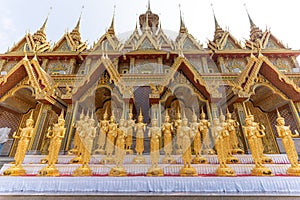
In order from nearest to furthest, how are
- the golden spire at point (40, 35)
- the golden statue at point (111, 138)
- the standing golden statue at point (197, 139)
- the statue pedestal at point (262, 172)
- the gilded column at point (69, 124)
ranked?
the statue pedestal at point (262, 172), the standing golden statue at point (197, 139), the golden statue at point (111, 138), the gilded column at point (69, 124), the golden spire at point (40, 35)

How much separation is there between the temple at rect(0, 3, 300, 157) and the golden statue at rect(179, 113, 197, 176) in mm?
1667

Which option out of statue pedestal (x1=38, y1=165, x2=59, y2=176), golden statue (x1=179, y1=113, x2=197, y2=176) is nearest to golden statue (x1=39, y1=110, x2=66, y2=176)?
statue pedestal (x1=38, y1=165, x2=59, y2=176)

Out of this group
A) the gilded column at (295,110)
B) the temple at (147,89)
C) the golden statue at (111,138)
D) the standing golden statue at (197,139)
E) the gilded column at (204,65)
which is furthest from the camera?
the gilded column at (204,65)

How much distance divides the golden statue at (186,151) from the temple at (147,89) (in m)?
1.67

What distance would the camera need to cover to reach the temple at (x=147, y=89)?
673cm

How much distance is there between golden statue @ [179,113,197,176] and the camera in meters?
3.70

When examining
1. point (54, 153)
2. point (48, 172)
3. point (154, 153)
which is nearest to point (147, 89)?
point (154, 153)

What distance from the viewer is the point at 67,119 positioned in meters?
6.75

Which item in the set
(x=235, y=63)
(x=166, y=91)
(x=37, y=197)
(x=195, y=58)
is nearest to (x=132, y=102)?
(x=166, y=91)

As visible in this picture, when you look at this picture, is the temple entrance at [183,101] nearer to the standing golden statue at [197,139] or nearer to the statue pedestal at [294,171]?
the standing golden statue at [197,139]

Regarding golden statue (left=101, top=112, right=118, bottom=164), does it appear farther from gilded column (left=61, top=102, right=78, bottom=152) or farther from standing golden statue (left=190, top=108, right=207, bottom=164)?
gilded column (left=61, top=102, right=78, bottom=152)

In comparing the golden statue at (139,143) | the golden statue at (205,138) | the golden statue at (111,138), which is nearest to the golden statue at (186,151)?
the golden statue at (205,138)

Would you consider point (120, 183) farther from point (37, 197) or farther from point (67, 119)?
point (67, 119)

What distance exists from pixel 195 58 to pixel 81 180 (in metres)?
11.8
